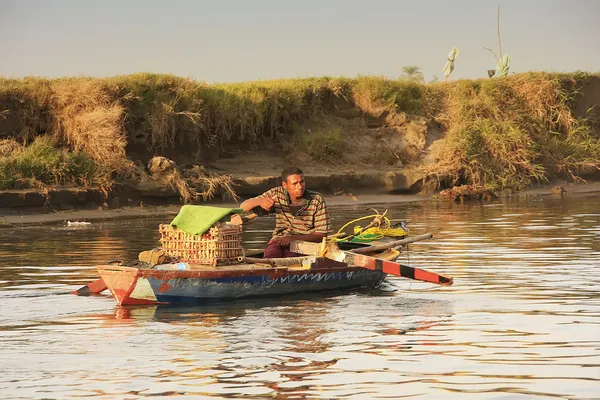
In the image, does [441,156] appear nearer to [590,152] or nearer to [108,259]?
[590,152]

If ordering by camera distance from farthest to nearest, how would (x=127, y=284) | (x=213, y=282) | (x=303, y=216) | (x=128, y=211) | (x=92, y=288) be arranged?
(x=128, y=211) → (x=303, y=216) → (x=92, y=288) → (x=213, y=282) → (x=127, y=284)

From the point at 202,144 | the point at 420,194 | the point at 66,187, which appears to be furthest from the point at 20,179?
the point at 420,194

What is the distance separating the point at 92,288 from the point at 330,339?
3616 millimetres

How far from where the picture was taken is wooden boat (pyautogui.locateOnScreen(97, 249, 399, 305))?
11836mm

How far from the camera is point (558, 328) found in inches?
412

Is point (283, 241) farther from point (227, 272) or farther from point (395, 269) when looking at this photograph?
point (227, 272)

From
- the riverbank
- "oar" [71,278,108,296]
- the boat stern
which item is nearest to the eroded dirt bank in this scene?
A: the riverbank

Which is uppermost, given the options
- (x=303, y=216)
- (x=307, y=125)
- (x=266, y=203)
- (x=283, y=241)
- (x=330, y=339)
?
(x=307, y=125)

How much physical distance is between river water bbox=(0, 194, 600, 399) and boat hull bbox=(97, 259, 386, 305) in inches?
5.4

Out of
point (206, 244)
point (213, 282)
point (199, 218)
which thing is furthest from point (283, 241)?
point (213, 282)

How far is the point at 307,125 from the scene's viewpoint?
34.2 metres

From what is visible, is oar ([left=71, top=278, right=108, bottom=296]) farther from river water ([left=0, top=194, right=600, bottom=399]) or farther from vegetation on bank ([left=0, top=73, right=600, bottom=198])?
vegetation on bank ([left=0, top=73, right=600, bottom=198])

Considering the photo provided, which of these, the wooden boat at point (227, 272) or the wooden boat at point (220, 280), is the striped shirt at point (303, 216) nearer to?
the wooden boat at point (227, 272)

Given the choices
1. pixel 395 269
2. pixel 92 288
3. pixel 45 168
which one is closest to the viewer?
pixel 92 288
